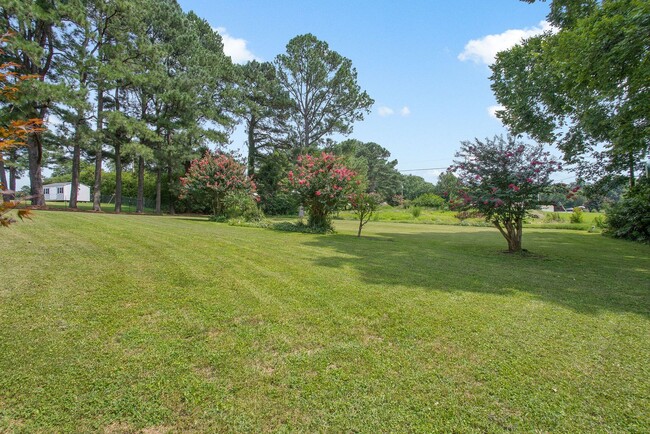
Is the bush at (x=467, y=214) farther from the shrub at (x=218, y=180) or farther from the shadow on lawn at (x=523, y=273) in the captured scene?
the shrub at (x=218, y=180)

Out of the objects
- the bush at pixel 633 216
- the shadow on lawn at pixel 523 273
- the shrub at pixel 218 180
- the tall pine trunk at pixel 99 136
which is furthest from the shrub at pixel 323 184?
the tall pine trunk at pixel 99 136

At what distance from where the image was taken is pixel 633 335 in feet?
9.36

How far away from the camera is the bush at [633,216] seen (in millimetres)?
11891

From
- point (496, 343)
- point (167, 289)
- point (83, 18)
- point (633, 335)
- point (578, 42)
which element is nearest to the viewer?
point (496, 343)

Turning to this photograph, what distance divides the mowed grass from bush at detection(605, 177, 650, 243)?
10.7 meters

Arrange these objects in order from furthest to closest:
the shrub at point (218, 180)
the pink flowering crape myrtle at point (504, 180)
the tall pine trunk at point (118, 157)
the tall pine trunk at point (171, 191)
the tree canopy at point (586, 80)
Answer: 1. the tall pine trunk at point (171, 191)
2. the tall pine trunk at point (118, 157)
3. the shrub at point (218, 180)
4. the pink flowering crape myrtle at point (504, 180)
5. the tree canopy at point (586, 80)

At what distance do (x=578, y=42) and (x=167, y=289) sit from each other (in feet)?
26.4

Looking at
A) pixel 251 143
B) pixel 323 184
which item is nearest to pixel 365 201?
pixel 323 184

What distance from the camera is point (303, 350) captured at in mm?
2412

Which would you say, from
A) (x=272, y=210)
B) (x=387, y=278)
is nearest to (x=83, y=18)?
(x=272, y=210)

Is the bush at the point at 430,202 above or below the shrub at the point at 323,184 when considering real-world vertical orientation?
above

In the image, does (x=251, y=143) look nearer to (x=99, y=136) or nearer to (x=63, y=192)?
(x=99, y=136)

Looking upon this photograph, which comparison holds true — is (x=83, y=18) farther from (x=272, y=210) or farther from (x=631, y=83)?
(x=631, y=83)

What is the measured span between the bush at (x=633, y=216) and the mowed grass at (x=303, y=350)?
10667mm
